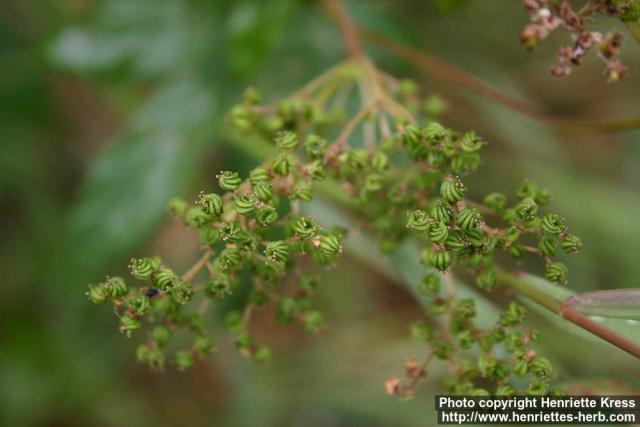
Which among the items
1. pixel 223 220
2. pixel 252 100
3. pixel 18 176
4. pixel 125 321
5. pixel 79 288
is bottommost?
pixel 125 321

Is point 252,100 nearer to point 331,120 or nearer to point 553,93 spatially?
point 331,120

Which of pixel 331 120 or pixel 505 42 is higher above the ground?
pixel 505 42

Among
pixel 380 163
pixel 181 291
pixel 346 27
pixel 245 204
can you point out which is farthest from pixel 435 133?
pixel 346 27

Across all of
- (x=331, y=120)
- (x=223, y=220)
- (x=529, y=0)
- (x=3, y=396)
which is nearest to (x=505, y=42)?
(x=331, y=120)

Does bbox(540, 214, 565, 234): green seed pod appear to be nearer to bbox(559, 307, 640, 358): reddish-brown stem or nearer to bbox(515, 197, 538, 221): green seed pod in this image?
bbox(515, 197, 538, 221): green seed pod

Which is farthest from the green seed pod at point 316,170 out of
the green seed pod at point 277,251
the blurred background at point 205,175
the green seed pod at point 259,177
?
the blurred background at point 205,175

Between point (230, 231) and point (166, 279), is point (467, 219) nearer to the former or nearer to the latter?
point (230, 231)

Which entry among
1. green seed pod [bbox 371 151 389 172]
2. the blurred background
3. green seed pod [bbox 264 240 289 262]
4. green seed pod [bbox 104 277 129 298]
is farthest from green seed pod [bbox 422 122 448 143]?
the blurred background
